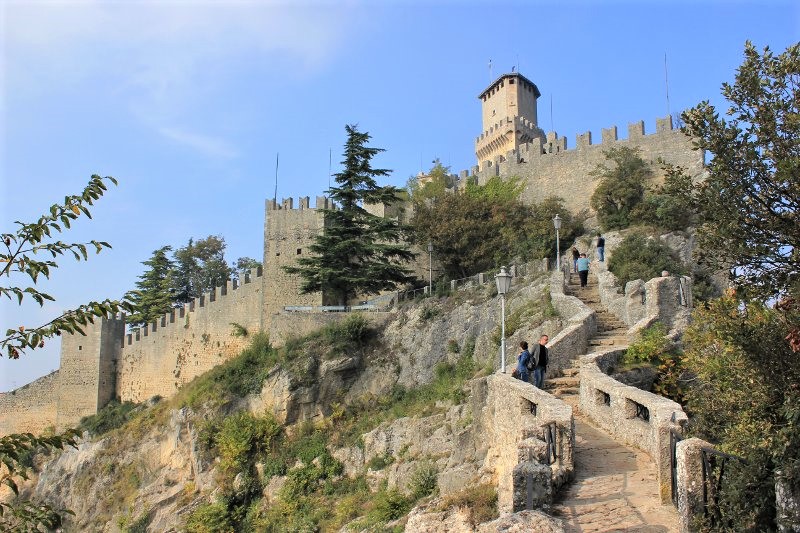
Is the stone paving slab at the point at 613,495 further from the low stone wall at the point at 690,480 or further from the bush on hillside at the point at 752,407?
the bush on hillside at the point at 752,407

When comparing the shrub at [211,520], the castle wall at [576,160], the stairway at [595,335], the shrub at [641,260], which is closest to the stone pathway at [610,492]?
the stairway at [595,335]

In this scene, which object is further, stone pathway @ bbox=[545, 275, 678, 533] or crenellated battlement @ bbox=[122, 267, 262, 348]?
crenellated battlement @ bbox=[122, 267, 262, 348]

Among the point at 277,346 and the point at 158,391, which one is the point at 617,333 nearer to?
the point at 277,346

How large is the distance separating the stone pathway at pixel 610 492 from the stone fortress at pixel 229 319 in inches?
715

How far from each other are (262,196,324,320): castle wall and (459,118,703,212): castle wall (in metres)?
8.92

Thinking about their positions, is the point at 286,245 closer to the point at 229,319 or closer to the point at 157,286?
the point at 229,319

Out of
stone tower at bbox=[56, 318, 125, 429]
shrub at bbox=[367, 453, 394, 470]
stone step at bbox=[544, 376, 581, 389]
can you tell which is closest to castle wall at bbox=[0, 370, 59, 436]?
stone tower at bbox=[56, 318, 125, 429]

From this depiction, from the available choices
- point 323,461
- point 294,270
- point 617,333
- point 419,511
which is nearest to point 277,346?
point 294,270

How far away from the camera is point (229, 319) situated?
3200 centimetres

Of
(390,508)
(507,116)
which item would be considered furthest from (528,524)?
(507,116)

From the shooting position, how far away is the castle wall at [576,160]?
30.1 metres

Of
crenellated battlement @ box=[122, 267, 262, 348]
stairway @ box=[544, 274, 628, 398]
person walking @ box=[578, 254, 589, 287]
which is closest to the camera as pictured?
stairway @ box=[544, 274, 628, 398]

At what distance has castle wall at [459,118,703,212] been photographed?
3009cm

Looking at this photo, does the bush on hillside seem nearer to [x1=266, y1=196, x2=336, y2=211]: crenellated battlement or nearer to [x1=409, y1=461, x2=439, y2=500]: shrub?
[x1=409, y1=461, x2=439, y2=500]: shrub
